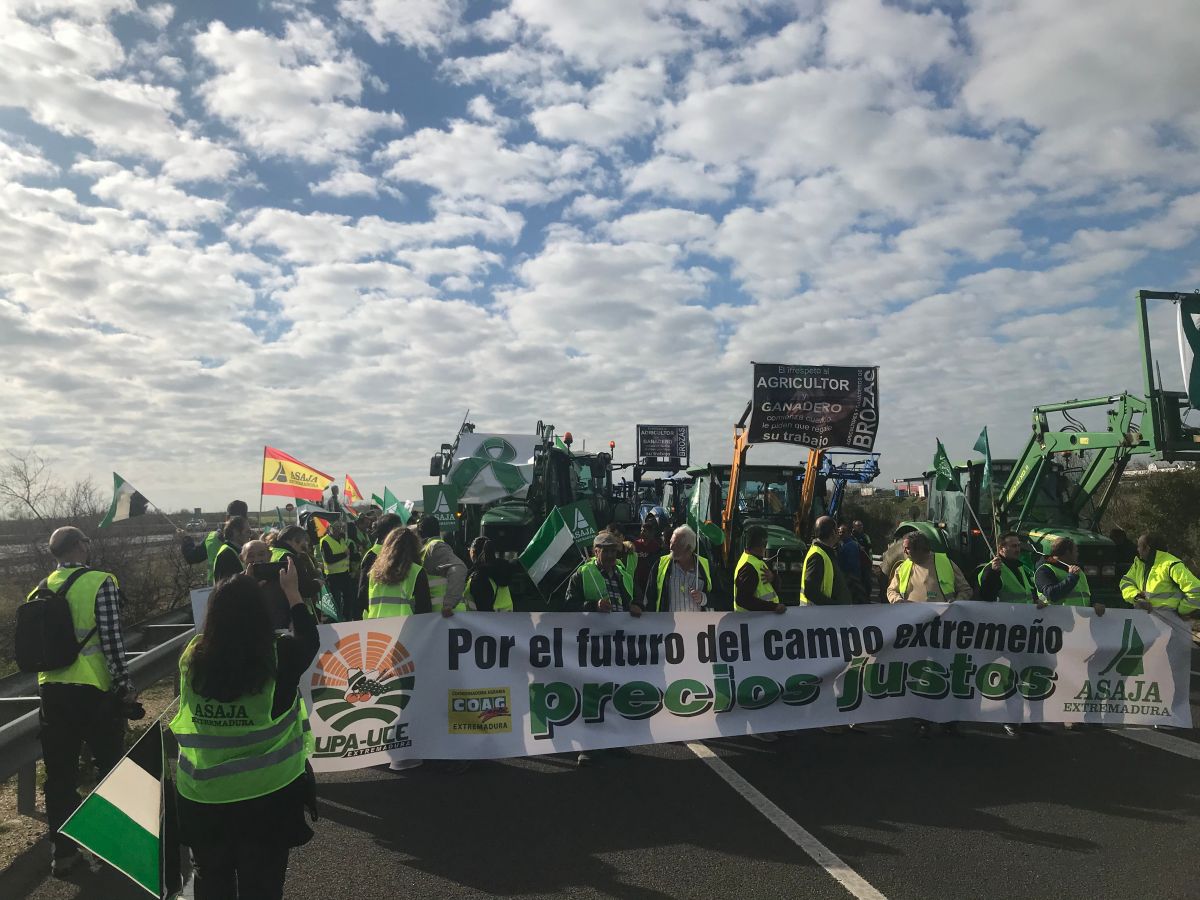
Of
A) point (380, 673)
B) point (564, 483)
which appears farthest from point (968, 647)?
point (564, 483)

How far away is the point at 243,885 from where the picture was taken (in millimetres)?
3027

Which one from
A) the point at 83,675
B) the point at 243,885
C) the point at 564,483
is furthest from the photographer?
the point at 564,483

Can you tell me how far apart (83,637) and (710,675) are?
426cm

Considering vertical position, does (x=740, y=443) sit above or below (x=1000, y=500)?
above

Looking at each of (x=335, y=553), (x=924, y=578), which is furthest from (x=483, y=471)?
(x=924, y=578)

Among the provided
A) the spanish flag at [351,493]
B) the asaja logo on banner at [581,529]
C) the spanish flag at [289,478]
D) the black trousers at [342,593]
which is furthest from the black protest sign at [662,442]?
the asaja logo on banner at [581,529]

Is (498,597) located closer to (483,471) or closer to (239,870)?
(239,870)

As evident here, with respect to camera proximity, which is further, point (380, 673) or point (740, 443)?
point (740, 443)

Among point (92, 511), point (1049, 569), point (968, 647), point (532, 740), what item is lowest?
point (532, 740)

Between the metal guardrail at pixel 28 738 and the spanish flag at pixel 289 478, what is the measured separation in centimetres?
884

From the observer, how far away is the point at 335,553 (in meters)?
12.0

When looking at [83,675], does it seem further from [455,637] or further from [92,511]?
[92,511]

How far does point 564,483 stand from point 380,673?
8783mm

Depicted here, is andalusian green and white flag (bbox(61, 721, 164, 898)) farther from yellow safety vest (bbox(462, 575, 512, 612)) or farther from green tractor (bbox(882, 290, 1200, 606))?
green tractor (bbox(882, 290, 1200, 606))
